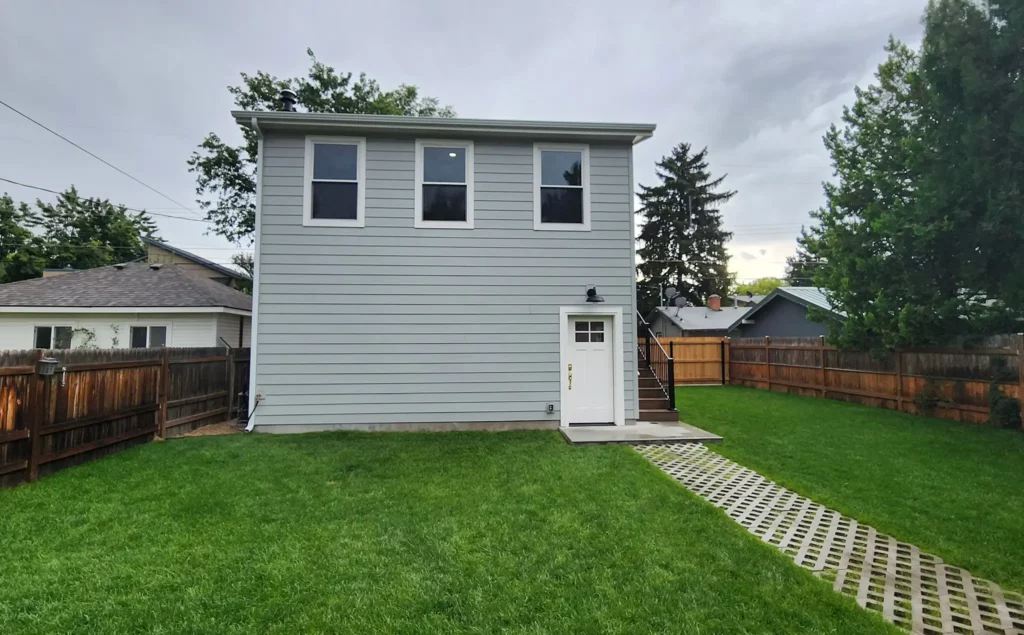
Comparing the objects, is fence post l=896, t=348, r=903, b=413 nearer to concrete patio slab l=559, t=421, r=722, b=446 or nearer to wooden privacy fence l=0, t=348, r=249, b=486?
concrete patio slab l=559, t=421, r=722, b=446

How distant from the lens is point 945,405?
8.52 meters

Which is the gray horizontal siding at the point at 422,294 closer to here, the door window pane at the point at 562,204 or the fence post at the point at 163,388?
the door window pane at the point at 562,204

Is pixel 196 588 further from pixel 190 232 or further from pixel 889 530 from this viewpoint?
pixel 190 232

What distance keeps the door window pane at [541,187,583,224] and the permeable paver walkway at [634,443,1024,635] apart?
4.55 meters

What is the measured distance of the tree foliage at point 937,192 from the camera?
706 centimetres

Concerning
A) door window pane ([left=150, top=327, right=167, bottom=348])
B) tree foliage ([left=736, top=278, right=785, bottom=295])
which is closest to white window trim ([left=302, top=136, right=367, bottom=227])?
door window pane ([left=150, top=327, right=167, bottom=348])

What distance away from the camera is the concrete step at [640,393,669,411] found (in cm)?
801

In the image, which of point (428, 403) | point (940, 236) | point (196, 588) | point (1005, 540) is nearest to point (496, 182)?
point (428, 403)

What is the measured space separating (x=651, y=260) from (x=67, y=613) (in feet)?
106

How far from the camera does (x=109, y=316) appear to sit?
11.2 metres

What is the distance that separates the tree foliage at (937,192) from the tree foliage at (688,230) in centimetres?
2047

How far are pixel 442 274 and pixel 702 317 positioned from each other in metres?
17.6

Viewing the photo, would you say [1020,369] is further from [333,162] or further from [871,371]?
[333,162]

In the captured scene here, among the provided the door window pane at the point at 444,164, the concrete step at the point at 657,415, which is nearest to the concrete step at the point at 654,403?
the concrete step at the point at 657,415
